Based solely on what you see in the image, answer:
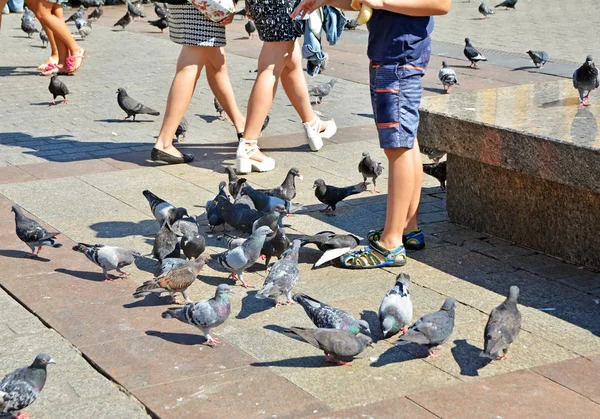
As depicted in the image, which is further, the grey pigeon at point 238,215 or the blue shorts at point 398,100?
the grey pigeon at point 238,215

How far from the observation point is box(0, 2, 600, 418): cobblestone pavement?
14.5ft

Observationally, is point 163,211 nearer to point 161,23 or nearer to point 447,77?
point 447,77

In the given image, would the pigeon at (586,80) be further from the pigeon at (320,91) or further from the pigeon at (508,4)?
the pigeon at (508,4)

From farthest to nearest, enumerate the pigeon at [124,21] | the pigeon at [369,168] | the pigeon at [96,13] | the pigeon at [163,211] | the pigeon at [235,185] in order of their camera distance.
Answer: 1. the pigeon at [96,13]
2. the pigeon at [124,21]
3. the pigeon at [369,168]
4. the pigeon at [235,185]
5. the pigeon at [163,211]

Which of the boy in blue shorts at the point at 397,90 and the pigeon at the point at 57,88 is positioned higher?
the boy in blue shorts at the point at 397,90

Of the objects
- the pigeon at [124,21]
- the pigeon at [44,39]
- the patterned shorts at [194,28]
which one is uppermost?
the patterned shorts at [194,28]

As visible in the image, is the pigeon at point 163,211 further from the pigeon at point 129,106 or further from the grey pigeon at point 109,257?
the pigeon at point 129,106

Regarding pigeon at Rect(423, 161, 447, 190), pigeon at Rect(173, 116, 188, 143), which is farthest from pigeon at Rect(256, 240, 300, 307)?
pigeon at Rect(173, 116, 188, 143)

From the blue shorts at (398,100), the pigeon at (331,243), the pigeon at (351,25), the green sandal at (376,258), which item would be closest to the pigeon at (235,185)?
→ the pigeon at (331,243)

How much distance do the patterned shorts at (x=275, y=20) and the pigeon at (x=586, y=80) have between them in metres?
2.34

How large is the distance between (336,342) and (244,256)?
136 centimetres

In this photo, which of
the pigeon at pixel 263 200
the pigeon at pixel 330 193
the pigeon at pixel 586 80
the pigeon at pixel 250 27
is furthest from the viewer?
the pigeon at pixel 250 27

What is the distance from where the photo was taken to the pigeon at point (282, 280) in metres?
5.41

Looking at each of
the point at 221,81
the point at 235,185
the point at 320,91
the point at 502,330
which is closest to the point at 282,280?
the point at 502,330
